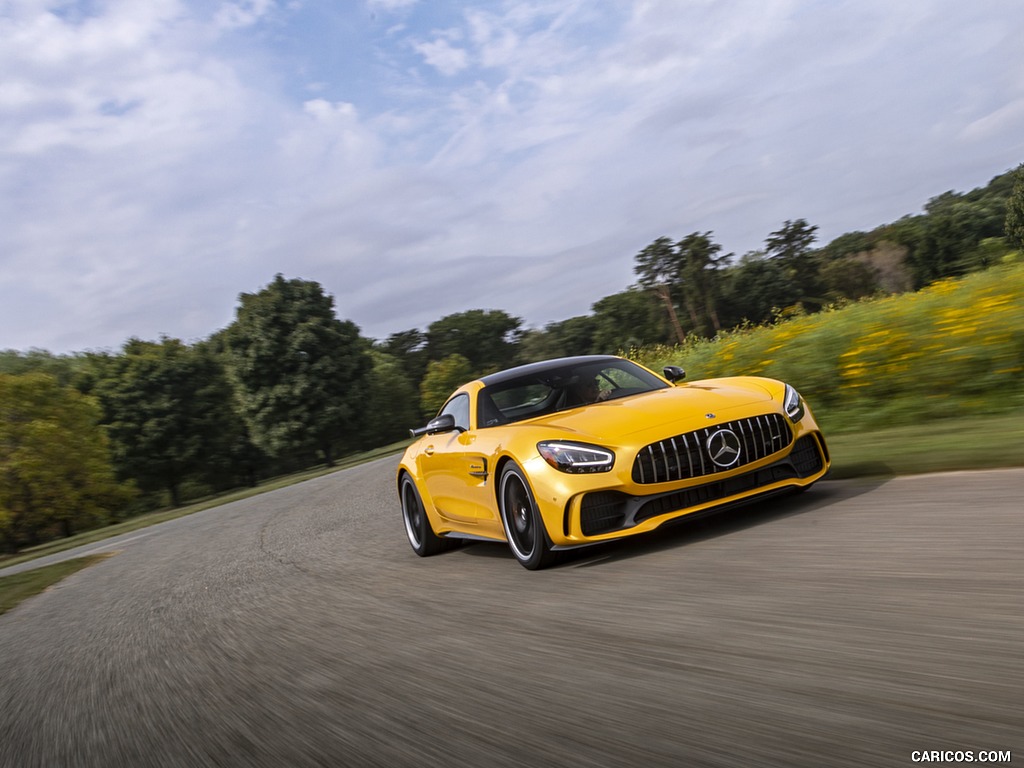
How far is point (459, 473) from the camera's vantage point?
668cm

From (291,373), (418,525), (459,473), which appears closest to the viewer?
(459,473)

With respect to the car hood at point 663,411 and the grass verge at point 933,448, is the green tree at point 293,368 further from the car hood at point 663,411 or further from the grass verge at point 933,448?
the car hood at point 663,411

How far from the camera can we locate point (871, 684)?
271 cm

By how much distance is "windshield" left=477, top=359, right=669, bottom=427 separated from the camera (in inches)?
Result: 263

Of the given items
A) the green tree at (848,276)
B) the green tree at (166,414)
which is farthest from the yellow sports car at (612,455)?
the green tree at (848,276)

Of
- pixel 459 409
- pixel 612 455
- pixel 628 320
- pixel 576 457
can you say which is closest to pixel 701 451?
pixel 612 455

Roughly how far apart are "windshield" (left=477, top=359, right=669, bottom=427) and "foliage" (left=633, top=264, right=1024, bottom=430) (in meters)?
3.61

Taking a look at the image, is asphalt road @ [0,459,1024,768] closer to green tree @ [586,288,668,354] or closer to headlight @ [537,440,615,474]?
headlight @ [537,440,615,474]

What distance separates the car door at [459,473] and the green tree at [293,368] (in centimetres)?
4766

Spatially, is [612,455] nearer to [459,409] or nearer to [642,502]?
[642,502]

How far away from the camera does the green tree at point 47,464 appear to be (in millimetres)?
35719

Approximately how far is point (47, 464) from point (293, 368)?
19509 millimetres

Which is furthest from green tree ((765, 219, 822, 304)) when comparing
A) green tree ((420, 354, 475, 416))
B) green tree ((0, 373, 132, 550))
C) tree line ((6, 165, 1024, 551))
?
green tree ((0, 373, 132, 550))

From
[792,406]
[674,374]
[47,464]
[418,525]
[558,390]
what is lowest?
[418,525]
